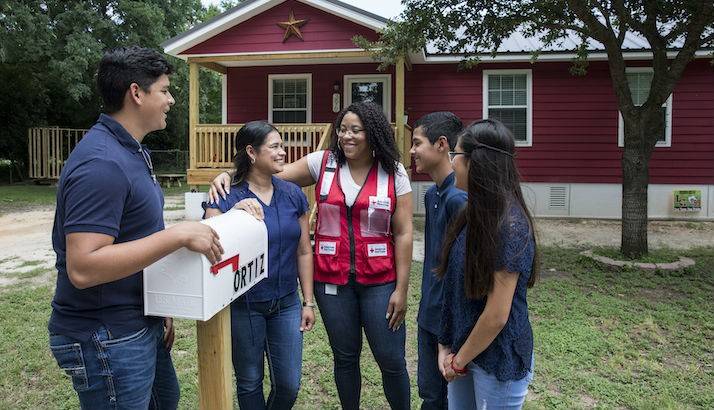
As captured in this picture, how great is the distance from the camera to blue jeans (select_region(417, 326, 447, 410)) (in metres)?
2.46

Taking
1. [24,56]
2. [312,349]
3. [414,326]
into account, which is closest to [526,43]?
[414,326]

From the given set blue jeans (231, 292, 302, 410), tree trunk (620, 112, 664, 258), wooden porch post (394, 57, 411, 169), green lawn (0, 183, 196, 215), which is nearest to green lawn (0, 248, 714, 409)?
blue jeans (231, 292, 302, 410)

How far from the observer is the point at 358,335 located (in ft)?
8.66

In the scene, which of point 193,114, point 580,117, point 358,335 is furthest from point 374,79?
point 358,335

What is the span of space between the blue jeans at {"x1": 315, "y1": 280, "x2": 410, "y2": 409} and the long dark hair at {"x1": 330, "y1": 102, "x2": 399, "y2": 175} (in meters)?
0.60

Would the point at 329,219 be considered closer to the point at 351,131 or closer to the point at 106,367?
the point at 351,131

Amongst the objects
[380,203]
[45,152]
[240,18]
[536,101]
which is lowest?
[380,203]

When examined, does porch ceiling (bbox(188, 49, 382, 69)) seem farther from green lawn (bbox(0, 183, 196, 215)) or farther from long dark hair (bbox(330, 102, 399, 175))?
long dark hair (bbox(330, 102, 399, 175))

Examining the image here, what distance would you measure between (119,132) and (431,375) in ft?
5.50

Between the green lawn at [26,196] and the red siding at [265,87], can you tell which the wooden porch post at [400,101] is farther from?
the green lawn at [26,196]

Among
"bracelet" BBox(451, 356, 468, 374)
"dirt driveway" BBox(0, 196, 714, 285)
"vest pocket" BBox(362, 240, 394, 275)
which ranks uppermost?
"vest pocket" BBox(362, 240, 394, 275)

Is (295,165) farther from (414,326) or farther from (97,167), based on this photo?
(414,326)

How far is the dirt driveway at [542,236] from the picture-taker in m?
7.56

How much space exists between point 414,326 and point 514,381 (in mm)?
2914
